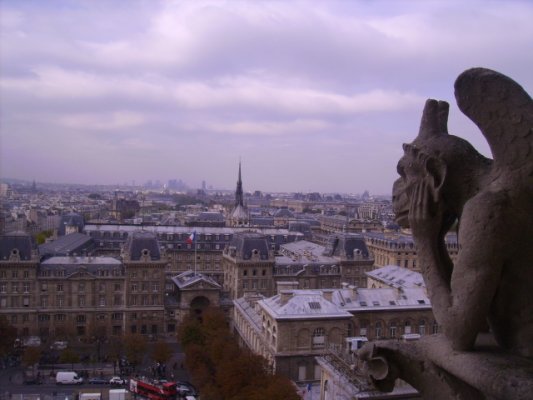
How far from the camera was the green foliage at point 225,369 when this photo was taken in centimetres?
3228

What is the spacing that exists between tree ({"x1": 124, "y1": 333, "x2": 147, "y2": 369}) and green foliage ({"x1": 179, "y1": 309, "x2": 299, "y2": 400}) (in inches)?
145

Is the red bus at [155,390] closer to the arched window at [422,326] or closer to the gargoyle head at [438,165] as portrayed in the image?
the arched window at [422,326]

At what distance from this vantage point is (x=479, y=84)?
192 inches

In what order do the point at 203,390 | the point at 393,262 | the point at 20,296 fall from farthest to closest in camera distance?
the point at 393,262 → the point at 20,296 → the point at 203,390

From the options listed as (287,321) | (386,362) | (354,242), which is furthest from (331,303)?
(386,362)

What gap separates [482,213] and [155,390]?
40076 millimetres

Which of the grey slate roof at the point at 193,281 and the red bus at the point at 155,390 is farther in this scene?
the grey slate roof at the point at 193,281

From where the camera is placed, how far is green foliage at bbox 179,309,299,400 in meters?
32.3

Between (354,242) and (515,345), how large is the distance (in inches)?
2560

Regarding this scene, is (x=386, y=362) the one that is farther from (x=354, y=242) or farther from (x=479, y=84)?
(x=354, y=242)

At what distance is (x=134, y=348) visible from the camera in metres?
48.4

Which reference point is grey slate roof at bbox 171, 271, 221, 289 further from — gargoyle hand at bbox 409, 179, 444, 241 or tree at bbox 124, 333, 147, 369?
gargoyle hand at bbox 409, 179, 444, 241

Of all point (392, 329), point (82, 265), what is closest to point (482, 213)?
point (392, 329)

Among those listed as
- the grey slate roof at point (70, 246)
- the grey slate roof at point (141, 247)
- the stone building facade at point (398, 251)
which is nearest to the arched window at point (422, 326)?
the grey slate roof at point (141, 247)
